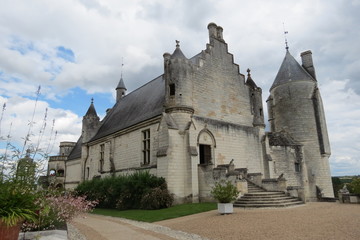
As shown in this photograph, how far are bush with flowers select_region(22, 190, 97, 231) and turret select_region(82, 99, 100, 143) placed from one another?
20.6 m

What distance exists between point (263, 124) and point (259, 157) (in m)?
2.78

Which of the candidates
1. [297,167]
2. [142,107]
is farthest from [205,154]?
[297,167]

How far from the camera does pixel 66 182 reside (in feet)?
108

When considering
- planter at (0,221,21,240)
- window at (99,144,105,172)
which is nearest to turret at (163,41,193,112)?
window at (99,144,105,172)

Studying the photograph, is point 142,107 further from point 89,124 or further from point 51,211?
point 51,211

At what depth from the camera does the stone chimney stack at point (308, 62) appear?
27.6 m

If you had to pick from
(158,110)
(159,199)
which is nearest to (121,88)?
(158,110)

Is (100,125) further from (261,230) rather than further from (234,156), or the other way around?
(261,230)

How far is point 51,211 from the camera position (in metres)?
6.50

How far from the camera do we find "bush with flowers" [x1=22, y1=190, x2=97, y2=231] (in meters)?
5.61

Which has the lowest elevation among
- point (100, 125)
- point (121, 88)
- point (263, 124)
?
point (263, 124)

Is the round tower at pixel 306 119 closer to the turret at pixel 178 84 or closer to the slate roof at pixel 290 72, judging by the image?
the slate roof at pixel 290 72

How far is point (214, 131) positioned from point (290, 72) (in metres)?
15.0

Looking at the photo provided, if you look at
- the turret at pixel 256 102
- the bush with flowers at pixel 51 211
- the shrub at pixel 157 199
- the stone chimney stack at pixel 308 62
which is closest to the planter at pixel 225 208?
the shrub at pixel 157 199
